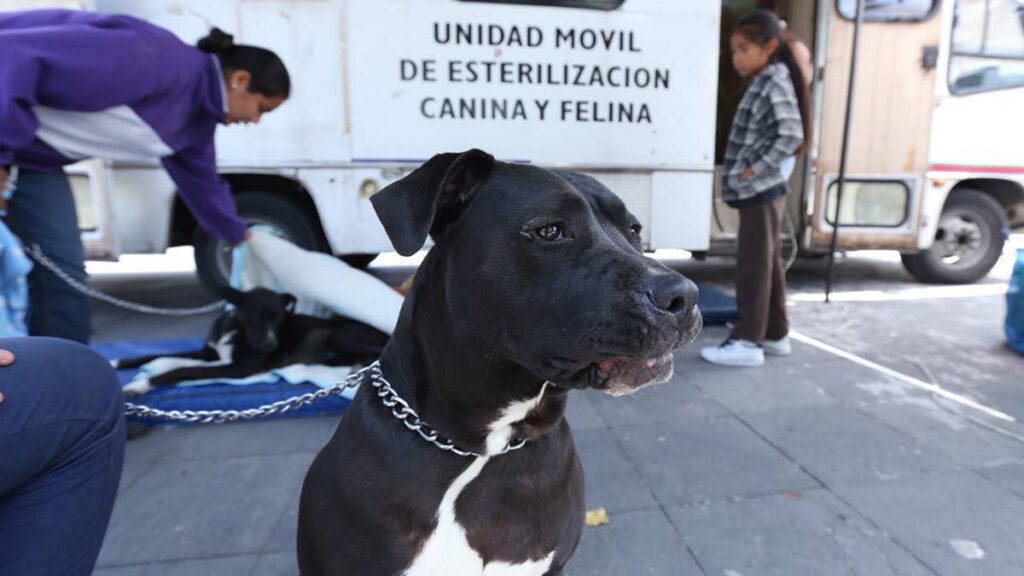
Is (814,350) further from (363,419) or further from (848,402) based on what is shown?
(363,419)

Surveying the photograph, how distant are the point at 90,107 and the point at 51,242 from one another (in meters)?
0.75

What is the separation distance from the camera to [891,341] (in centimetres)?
450

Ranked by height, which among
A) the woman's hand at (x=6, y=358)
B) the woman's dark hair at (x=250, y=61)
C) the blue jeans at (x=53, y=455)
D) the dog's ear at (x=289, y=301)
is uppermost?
the woman's dark hair at (x=250, y=61)

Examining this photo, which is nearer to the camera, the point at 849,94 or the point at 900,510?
the point at 900,510

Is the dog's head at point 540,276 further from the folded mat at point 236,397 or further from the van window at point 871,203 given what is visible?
the van window at point 871,203

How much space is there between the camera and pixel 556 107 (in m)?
4.89

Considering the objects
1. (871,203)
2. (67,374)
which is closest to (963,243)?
(871,203)

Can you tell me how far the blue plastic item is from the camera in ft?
13.4

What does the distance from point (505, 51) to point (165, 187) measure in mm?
2829

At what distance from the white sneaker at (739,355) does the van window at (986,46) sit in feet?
12.5

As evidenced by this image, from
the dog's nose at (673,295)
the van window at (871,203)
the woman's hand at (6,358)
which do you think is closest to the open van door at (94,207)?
the woman's hand at (6,358)

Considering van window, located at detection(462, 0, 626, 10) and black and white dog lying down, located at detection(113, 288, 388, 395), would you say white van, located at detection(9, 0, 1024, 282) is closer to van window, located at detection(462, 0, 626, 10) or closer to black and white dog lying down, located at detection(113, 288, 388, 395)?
van window, located at detection(462, 0, 626, 10)

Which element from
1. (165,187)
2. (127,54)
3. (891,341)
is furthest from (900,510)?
(165,187)

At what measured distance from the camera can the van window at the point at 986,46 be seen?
18.8 ft
